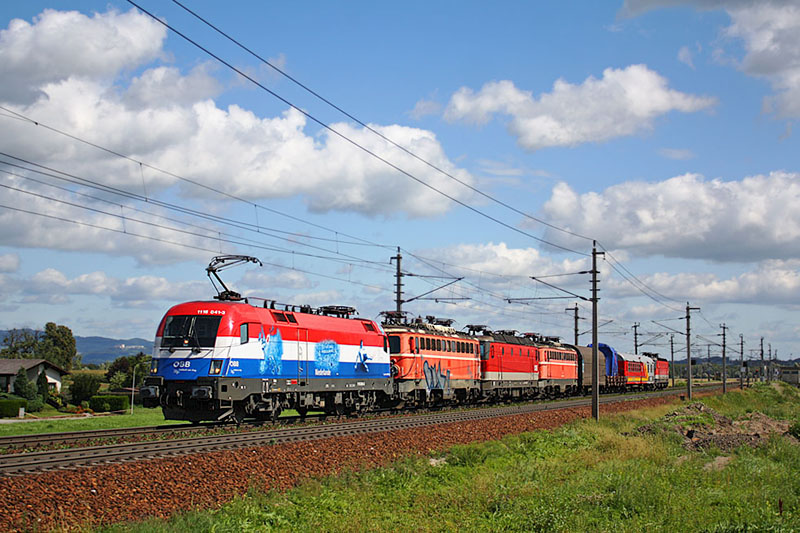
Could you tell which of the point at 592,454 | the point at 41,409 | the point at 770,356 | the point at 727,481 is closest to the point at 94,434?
the point at 592,454

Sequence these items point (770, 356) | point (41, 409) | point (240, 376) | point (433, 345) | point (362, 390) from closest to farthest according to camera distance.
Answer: point (240, 376) < point (362, 390) < point (433, 345) < point (41, 409) < point (770, 356)

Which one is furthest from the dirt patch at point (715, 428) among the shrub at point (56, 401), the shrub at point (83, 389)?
the shrub at point (56, 401)

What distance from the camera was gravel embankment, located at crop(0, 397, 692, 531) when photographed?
13609mm

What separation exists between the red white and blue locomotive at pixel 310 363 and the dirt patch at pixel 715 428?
1208 centimetres

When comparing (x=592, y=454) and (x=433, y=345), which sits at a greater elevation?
(x=433, y=345)

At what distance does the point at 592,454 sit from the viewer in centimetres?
2586

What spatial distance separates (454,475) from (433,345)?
72.9 feet

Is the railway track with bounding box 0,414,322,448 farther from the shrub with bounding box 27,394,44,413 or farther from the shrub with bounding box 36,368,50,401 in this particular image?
the shrub with bounding box 36,368,50,401

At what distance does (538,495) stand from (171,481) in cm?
863

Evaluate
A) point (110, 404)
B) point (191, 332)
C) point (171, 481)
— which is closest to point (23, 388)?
point (110, 404)

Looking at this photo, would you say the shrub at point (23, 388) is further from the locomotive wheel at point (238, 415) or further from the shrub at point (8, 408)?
the locomotive wheel at point (238, 415)

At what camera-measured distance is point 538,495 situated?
1847cm

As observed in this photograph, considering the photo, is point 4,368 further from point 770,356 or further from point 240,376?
point 770,356

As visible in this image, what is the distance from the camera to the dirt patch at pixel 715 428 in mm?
31719
